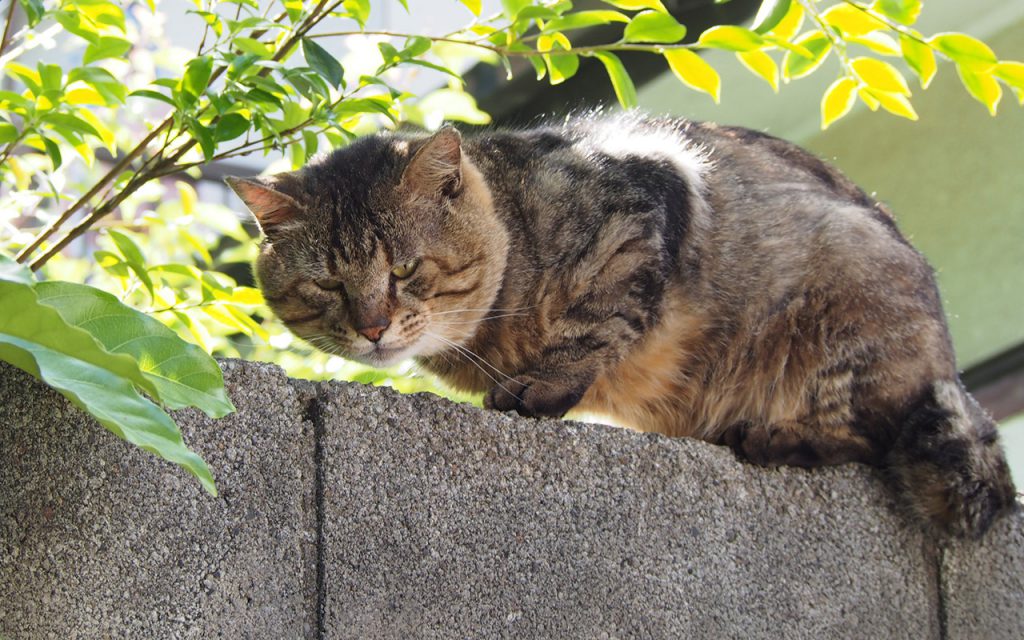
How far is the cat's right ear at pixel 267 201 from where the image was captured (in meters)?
2.34

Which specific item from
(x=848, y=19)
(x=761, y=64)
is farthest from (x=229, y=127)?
(x=848, y=19)

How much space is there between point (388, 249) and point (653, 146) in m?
0.67

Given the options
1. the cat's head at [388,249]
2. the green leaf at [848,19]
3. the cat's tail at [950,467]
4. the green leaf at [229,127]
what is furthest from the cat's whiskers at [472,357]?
the green leaf at [848,19]

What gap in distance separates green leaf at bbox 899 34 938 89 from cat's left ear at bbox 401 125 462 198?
902 millimetres

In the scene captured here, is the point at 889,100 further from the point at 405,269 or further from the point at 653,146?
the point at 405,269

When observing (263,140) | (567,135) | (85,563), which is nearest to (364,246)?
(263,140)

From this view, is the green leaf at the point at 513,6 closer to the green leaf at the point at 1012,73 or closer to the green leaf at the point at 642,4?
the green leaf at the point at 642,4

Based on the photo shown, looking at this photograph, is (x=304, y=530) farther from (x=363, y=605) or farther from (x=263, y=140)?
(x=263, y=140)

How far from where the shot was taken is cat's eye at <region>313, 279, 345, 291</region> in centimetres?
241

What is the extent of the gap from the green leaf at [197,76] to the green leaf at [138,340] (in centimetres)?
71

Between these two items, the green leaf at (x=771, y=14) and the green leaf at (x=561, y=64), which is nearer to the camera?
the green leaf at (x=771, y=14)

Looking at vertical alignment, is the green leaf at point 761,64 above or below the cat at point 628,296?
above

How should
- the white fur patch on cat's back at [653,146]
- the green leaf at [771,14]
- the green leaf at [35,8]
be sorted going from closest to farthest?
the green leaf at [35,8] → the green leaf at [771,14] → the white fur patch on cat's back at [653,146]

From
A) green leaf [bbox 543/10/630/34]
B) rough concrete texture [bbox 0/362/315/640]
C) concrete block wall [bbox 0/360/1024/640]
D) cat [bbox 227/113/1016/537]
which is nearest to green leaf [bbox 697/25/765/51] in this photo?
green leaf [bbox 543/10/630/34]
